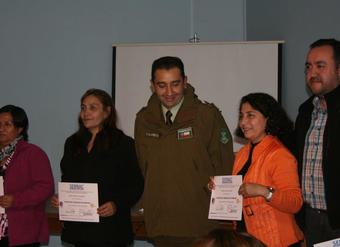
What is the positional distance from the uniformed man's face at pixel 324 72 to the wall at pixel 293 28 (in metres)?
1.20

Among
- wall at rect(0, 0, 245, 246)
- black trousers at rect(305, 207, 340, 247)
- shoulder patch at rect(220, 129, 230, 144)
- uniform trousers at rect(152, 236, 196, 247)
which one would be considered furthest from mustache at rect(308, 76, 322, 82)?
wall at rect(0, 0, 245, 246)

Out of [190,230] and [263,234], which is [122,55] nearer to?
[190,230]

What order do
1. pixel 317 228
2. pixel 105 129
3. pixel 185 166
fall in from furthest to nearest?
pixel 105 129
pixel 185 166
pixel 317 228

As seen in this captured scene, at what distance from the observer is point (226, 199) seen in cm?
312

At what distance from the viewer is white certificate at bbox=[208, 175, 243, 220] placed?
10.1 ft

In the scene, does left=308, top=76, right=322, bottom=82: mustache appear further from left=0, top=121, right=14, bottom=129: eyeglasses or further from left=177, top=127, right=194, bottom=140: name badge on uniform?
left=0, top=121, right=14, bottom=129: eyeglasses

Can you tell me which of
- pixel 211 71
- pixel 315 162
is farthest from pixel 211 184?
pixel 211 71

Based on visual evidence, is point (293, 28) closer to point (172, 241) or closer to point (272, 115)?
point (272, 115)

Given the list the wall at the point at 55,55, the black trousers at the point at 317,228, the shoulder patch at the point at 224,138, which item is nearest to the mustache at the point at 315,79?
the shoulder patch at the point at 224,138

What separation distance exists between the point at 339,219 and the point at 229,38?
3285 mm

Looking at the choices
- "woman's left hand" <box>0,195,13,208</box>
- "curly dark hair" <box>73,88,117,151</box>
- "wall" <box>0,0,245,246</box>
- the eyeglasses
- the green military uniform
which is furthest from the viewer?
"wall" <box>0,0,245,246</box>

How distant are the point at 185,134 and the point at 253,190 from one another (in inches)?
23.7

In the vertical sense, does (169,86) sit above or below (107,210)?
above

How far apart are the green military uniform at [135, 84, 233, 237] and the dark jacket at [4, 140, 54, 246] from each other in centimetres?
81
